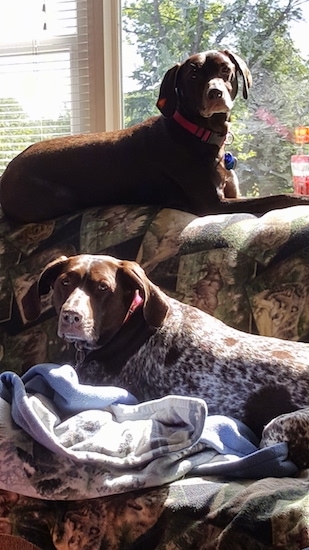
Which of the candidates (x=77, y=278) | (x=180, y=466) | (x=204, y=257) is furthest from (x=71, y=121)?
(x=180, y=466)

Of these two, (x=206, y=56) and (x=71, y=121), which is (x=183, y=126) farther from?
(x=71, y=121)

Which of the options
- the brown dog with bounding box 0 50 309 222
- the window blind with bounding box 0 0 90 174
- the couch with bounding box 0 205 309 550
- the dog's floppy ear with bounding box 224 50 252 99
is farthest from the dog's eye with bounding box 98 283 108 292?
the window blind with bounding box 0 0 90 174

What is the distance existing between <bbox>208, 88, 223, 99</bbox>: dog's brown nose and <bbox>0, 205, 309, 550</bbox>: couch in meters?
0.43

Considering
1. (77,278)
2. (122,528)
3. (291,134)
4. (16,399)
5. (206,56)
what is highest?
(206,56)

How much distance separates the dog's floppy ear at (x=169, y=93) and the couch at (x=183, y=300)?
40 centimetres

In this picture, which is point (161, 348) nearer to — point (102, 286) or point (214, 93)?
point (102, 286)

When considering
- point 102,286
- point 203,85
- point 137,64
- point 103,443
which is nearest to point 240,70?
point 203,85

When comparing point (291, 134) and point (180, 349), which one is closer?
point (180, 349)

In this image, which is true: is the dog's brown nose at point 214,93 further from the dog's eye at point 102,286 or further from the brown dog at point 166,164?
the dog's eye at point 102,286

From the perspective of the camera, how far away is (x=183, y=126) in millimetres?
2725

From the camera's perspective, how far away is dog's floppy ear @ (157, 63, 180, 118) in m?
2.71

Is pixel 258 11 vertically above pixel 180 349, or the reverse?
pixel 258 11

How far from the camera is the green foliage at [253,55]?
302cm

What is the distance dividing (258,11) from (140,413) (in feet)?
6.37
